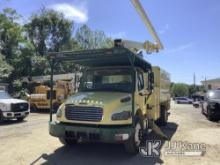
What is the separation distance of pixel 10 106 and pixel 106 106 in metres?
8.51

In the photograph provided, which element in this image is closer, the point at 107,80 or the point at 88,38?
the point at 107,80

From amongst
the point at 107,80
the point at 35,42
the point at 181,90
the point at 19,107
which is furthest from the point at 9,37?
the point at 181,90

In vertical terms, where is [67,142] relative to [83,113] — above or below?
below

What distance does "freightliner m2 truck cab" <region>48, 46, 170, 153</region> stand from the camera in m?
6.87

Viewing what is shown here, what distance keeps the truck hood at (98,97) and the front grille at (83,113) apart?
0.16m

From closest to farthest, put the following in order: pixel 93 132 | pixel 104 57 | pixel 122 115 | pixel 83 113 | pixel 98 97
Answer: pixel 93 132, pixel 122 115, pixel 83 113, pixel 98 97, pixel 104 57

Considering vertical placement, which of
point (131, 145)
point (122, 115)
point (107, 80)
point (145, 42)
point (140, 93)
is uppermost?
point (145, 42)

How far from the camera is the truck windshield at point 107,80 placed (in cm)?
805

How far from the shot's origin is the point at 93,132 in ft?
22.2

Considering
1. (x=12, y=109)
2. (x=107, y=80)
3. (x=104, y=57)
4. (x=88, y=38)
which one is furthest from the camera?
(x=88, y=38)

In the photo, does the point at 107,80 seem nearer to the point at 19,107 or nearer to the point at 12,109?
the point at 12,109

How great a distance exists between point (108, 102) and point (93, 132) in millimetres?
824

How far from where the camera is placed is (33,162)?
6762 millimetres

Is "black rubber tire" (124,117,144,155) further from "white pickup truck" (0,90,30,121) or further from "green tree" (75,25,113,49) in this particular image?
"green tree" (75,25,113,49)
